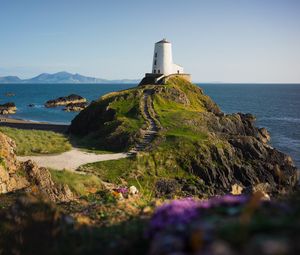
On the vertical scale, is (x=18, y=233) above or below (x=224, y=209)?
below

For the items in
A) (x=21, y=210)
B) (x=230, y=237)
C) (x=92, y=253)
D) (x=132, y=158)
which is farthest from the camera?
(x=132, y=158)

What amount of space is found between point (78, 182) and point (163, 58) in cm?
5669

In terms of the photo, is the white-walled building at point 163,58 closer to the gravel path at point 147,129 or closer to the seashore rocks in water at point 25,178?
the gravel path at point 147,129

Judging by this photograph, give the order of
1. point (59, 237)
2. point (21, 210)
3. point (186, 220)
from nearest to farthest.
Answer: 1. point (186, 220)
2. point (59, 237)
3. point (21, 210)

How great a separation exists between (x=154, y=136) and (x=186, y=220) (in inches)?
1474

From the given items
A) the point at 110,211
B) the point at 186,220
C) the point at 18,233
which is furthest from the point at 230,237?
the point at 110,211

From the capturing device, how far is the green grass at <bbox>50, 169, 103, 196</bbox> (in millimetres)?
24188

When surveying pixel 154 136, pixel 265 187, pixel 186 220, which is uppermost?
pixel 186 220

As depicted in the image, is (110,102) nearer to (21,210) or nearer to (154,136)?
(154,136)

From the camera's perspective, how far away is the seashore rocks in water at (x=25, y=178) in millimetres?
20781

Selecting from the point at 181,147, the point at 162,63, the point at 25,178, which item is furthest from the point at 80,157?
the point at 162,63

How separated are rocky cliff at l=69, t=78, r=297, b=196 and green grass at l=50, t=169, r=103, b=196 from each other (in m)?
4.44

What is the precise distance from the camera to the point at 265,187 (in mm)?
35688

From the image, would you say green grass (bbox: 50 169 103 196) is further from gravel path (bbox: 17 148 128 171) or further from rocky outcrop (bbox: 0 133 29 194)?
gravel path (bbox: 17 148 128 171)
